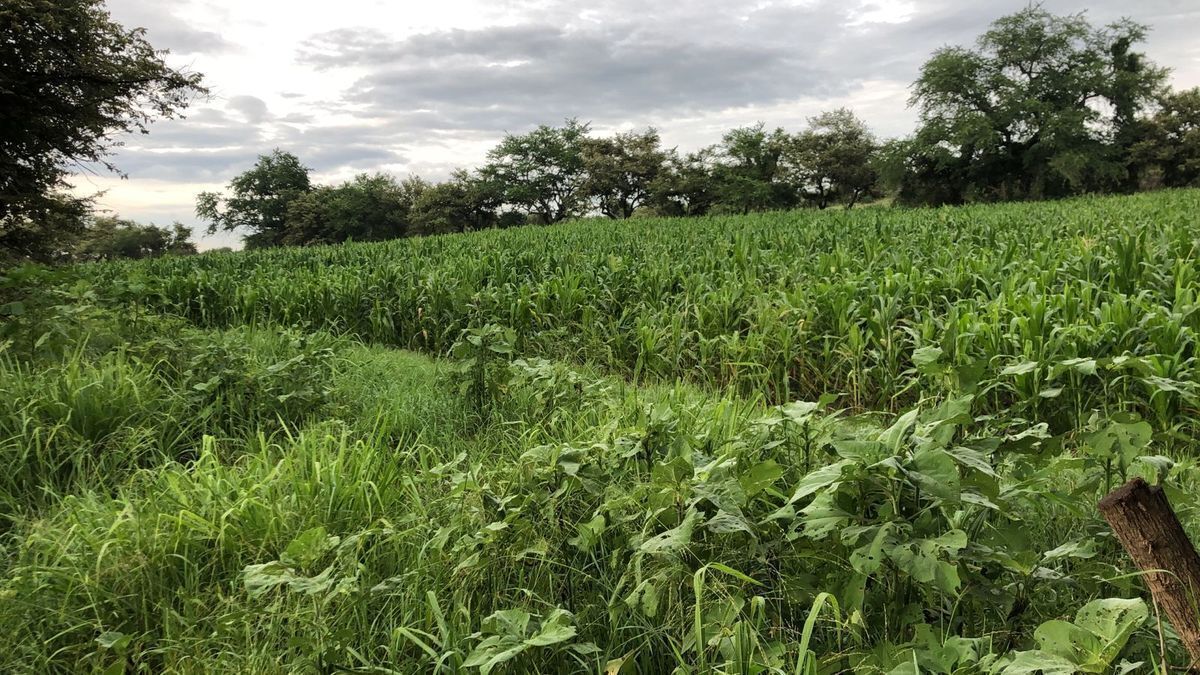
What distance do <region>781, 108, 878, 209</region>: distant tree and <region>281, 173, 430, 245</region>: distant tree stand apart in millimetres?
32666

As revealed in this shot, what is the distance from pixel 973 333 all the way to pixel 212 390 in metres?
4.84

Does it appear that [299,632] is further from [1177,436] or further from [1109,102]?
[1109,102]

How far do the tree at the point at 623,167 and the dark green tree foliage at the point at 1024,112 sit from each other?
19.6 m

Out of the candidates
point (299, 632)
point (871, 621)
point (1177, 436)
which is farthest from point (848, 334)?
point (299, 632)

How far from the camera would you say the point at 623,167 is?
52062mm

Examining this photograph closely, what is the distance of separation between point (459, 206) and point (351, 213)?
1016 centimetres

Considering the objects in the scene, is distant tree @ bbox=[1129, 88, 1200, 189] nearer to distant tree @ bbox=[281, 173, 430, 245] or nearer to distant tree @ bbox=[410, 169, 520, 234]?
distant tree @ bbox=[410, 169, 520, 234]

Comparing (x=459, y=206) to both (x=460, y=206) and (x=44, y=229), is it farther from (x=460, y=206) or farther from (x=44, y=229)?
(x=44, y=229)

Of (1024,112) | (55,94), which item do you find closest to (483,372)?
(55,94)

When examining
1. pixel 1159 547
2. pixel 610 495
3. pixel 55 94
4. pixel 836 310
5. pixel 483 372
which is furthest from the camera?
pixel 55 94

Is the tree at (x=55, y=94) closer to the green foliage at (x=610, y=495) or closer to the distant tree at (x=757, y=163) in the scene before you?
the green foliage at (x=610, y=495)

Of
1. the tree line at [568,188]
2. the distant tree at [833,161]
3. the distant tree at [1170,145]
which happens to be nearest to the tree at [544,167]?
the tree line at [568,188]

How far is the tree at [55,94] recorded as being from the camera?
40.2 feet

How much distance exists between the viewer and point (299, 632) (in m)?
1.93
